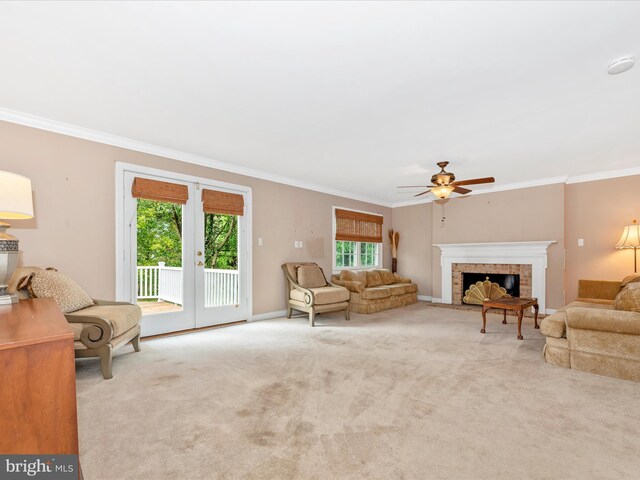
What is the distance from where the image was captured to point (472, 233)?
6789 mm

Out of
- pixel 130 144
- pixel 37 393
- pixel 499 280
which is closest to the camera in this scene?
pixel 37 393

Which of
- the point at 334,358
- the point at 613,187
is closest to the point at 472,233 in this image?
the point at 613,187

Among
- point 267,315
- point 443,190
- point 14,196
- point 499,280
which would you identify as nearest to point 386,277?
point 499,280

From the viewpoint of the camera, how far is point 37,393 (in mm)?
1052

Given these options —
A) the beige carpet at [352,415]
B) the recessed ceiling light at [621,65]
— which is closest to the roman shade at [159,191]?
the beige carpet at [352,415]

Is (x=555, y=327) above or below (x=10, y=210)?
below

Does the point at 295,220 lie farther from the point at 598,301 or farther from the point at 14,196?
the point at 598,301

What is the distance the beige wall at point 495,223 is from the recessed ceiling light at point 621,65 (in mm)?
3955

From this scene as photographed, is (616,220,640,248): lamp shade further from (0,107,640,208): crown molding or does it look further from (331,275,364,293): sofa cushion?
(331,275,364,293): sofa cushion

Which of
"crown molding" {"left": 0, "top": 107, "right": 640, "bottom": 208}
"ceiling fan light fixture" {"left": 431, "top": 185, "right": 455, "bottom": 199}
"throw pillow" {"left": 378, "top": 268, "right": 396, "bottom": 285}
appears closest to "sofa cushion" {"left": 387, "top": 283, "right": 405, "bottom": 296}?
"throw pillow" {"left": 378, "top": 268, "right": 396, "bottom": 285}

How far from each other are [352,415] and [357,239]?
523 cm

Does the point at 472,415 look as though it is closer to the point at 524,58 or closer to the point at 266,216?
the point at 524,58

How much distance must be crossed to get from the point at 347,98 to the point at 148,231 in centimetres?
297

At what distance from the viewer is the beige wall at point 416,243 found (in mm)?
7582
